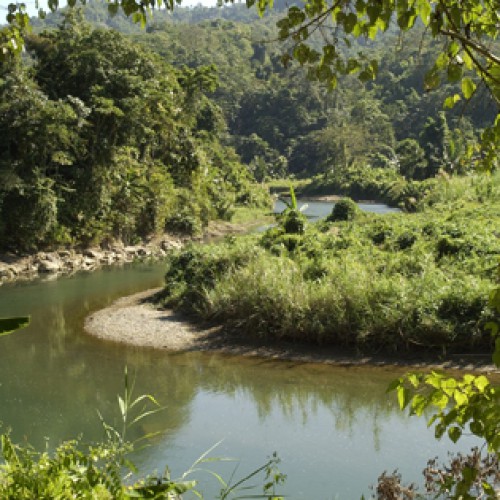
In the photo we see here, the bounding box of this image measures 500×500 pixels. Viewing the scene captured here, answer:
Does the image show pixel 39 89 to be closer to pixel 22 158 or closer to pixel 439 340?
pixel 22 158

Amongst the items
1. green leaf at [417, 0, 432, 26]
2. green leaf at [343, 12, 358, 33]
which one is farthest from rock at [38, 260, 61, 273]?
green leaf at [417, 0, 432, 26]

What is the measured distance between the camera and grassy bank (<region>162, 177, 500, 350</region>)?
33.8ft

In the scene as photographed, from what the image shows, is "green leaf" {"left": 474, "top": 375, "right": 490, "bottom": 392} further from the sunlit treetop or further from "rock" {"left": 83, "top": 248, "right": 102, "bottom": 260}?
"rock" {"left": 83, "top": 248, "right": 102, "bottom": 260}

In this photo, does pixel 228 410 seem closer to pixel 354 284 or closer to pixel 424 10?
pixel 354 284

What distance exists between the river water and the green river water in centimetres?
1

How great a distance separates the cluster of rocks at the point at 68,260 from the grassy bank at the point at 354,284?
624 cm

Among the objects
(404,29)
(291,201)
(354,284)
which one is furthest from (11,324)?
(291,201)

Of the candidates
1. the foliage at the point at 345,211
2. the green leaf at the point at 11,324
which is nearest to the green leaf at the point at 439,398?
the green leaf at the point at 11,324

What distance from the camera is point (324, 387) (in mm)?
9500

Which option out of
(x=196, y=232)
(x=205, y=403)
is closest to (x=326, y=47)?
(x=205, y=403)

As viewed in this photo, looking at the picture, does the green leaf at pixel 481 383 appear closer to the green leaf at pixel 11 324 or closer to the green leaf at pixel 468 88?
the green leaf at pixel 468 88

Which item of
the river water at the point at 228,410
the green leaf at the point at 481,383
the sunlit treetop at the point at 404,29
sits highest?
Result: the sunlit treetop at the point at 404,29

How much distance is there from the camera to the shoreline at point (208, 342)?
984cm

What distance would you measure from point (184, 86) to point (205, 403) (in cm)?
2289
